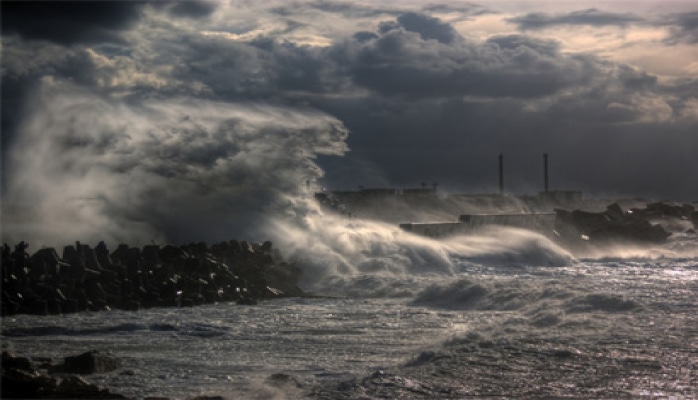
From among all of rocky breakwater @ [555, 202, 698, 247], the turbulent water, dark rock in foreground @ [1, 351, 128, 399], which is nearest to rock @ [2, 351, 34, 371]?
dark rock in foreground @ [1, 351, 128, 399]

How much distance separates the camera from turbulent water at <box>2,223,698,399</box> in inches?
378

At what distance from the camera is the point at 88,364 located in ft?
32.6

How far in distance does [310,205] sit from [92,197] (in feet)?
17.4

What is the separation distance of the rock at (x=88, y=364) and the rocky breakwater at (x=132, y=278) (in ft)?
17.7

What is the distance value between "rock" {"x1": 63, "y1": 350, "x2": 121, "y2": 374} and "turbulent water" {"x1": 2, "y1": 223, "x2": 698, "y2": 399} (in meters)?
0.19

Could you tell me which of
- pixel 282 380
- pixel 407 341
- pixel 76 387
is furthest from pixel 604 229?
pixel 76 387

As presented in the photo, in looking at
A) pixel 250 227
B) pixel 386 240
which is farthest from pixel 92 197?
pixel 386 240

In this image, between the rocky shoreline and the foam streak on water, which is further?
the rocky shoreline

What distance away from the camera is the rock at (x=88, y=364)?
32.5 feet

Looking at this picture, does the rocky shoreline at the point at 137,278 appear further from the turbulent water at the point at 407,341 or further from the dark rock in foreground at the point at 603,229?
the dark rock in foreground at the point at 603,229

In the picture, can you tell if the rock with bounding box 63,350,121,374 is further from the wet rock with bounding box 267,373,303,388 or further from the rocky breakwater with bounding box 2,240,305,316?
the rocky breakwater with bounding box 2,240,305,316

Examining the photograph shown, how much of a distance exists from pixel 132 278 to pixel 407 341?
6310 millimetres

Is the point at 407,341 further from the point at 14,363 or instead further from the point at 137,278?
the point at 137,278

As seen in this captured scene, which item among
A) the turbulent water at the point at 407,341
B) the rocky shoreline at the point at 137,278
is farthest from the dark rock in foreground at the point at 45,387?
the rocky shoreline at the point at 137,278
